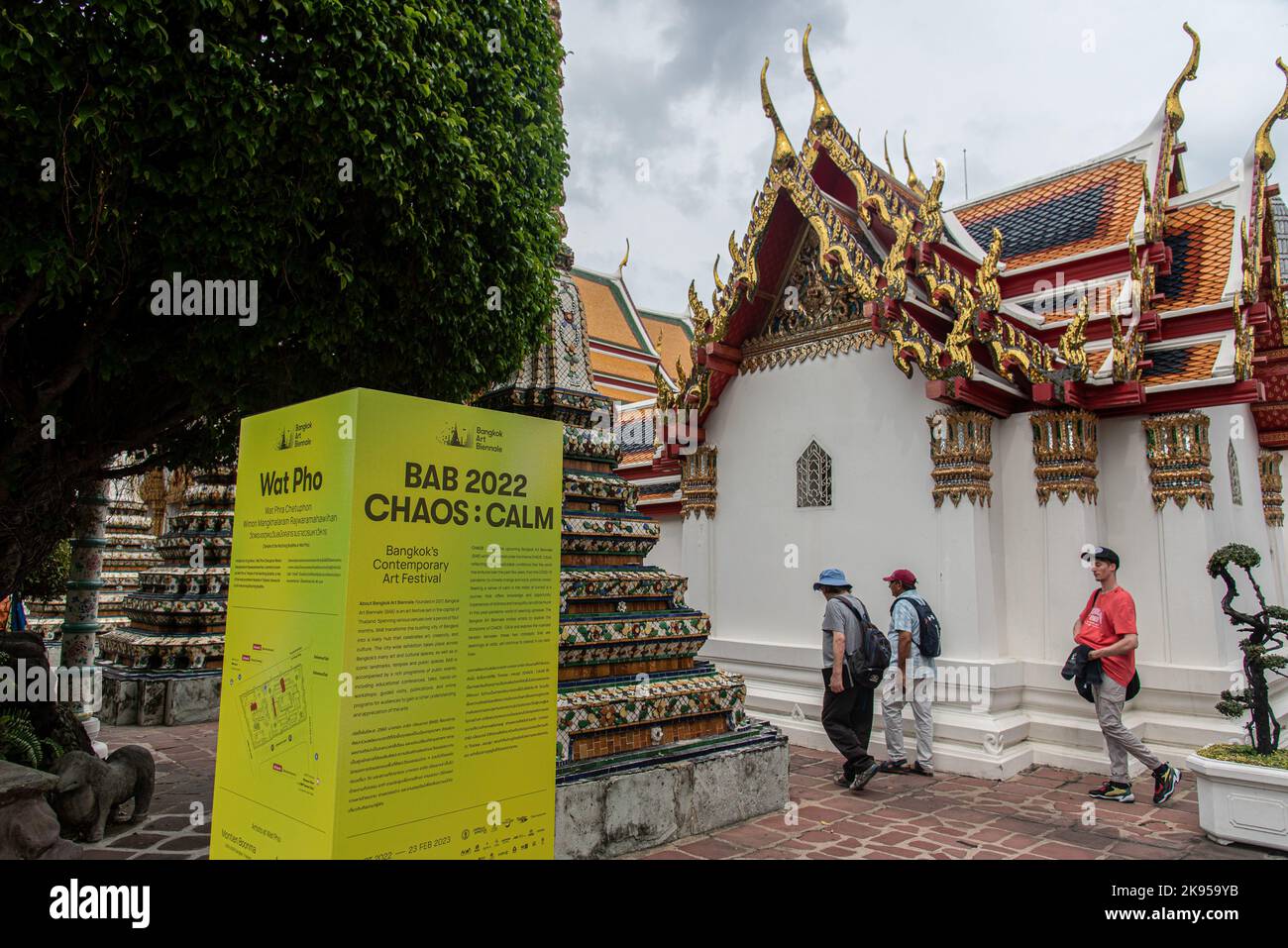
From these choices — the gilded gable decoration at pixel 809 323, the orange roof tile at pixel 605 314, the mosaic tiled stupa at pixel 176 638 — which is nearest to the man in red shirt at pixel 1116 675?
the gilded gable decoration at pixel 809 323

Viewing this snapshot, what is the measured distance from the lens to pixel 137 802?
5688 mm

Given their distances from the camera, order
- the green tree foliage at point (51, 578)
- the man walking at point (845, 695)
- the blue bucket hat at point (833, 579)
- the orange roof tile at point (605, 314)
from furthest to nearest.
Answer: the orange roof tile at point (605, 314)
the green tree foliage at point (51, 578)
the blue bucket hat at point (833, 579)
the man walking at point (845, 695)

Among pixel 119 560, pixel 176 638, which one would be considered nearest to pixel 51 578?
pixel 119 560

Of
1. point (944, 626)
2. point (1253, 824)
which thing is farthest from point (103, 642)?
point (1253, 824)

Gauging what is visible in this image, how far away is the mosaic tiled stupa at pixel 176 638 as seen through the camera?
915 centimetres

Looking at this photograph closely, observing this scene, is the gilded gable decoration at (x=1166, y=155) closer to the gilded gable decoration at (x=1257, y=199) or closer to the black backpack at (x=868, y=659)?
the gilded gable decoration at (x=1257, y=199)

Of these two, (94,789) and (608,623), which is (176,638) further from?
(608,623)

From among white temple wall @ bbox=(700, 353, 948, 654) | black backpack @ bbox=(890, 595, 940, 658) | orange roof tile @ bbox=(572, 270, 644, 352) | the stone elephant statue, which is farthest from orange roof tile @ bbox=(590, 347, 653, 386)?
the stone elephant statue

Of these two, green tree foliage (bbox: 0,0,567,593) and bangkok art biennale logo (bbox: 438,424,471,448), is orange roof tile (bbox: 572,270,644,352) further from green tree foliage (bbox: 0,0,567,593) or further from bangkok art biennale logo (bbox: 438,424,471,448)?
bangkok art biennale logo (bbox: 438,424,471,448)

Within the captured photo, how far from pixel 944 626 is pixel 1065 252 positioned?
4.33 meters

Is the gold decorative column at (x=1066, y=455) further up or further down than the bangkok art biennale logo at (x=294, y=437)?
further up

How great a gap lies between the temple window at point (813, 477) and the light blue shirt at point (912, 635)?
1.62 metres

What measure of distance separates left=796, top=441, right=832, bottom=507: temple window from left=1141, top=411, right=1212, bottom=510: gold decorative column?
9.64 feet

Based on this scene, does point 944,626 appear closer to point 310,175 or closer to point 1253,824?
point 1253,824
